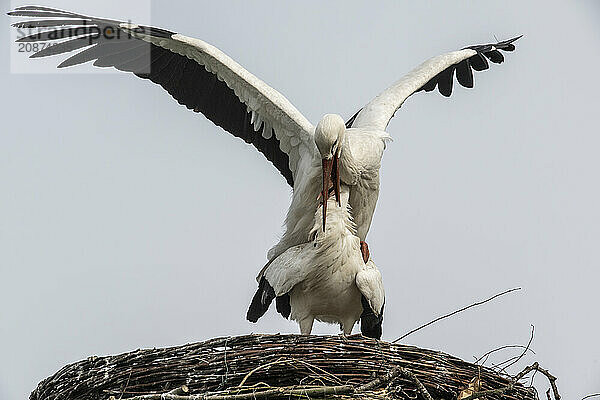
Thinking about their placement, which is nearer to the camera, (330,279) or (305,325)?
(330,279)

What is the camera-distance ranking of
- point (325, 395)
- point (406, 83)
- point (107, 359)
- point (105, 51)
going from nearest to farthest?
point (325, 395) < point (107, 359) < point (105, 51) < point (406, 83)

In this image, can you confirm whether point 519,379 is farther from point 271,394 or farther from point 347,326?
point 347,326

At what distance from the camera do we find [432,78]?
475cm

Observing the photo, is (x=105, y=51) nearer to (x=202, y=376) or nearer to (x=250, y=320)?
(x=250, y=320)

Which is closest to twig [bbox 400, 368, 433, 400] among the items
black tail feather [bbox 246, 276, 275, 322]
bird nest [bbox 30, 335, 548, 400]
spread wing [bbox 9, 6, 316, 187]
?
bird nest [bbox 30, 335, 548, 400]

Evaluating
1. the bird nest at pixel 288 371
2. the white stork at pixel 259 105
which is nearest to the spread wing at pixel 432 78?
the white stork at pixel 259 105

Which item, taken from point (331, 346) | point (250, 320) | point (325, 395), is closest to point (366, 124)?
point (250, 320)

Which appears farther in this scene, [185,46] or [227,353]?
[185,46]

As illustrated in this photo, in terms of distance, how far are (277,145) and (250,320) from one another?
2.76 feet

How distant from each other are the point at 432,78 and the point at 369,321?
1391mm

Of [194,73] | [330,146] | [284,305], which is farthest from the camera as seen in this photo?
[194,73]

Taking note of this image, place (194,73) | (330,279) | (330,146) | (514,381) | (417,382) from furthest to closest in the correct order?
(194,73) < (330,279) < (330,146) < (514,381) < (417,382)

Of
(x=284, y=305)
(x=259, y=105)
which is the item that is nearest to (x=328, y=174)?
(x=259, y=105)

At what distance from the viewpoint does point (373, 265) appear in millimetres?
4055
